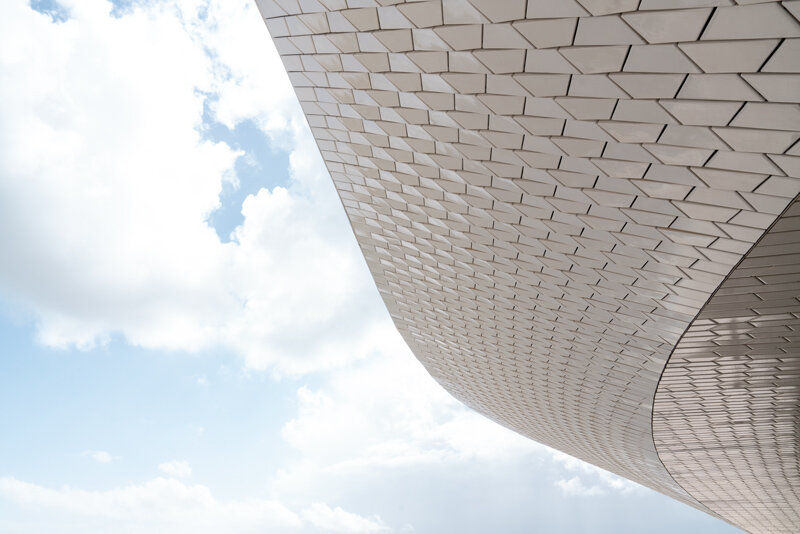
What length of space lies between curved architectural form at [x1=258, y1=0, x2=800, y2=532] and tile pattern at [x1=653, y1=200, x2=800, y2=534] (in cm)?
7

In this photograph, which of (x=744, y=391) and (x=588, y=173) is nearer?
(x=588, y=173)

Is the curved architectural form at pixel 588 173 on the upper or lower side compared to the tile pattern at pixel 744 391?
upper

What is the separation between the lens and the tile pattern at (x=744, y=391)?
8.13 meters

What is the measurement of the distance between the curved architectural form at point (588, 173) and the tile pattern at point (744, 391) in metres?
0.07

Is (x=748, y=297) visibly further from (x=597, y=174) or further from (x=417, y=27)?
(x=417, y=27)

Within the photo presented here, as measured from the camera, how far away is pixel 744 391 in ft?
45.4

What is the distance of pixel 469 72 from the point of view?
6207mm

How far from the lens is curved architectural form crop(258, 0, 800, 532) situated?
197 inches

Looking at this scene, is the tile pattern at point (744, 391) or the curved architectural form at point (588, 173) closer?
the curved architectural form at point (588, 173)

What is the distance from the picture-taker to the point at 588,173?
7.05 metres

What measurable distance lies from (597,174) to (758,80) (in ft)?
7.82

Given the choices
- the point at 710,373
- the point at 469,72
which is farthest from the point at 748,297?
the point at 469,72

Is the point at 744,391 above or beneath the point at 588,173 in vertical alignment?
beneath

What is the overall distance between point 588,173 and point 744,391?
10628 millimetres
